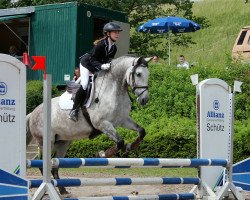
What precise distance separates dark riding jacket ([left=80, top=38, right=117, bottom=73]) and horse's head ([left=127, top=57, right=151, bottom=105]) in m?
0.53

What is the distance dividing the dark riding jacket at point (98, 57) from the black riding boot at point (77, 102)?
0.37m

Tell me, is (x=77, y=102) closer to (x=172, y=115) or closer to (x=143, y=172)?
(x=143, y=172)

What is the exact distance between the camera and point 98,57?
12.1 meters

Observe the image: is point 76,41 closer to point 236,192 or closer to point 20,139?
point 236,192

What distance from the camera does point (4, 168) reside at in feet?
25.8

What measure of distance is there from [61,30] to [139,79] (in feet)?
40.2

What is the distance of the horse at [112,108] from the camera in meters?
11.6

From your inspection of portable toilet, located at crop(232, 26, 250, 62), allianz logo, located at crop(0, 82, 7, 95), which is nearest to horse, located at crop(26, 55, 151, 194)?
allianz logo, located at crop(0, 82, 7, 95)

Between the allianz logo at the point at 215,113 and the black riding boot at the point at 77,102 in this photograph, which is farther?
the black riding boot at the point at 77,102

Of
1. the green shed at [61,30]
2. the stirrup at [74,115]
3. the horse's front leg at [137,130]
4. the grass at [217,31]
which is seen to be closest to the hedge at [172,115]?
the green shed at [61,30]

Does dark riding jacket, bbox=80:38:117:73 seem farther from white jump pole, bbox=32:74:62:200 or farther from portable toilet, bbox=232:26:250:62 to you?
portable toilet, bbox=232:26:250:62

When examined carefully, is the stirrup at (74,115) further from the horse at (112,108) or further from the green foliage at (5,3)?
the green foliage at (5,3)

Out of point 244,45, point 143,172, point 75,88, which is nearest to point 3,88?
point 75,88

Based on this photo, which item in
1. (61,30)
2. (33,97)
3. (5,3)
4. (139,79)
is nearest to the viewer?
(139,79)
